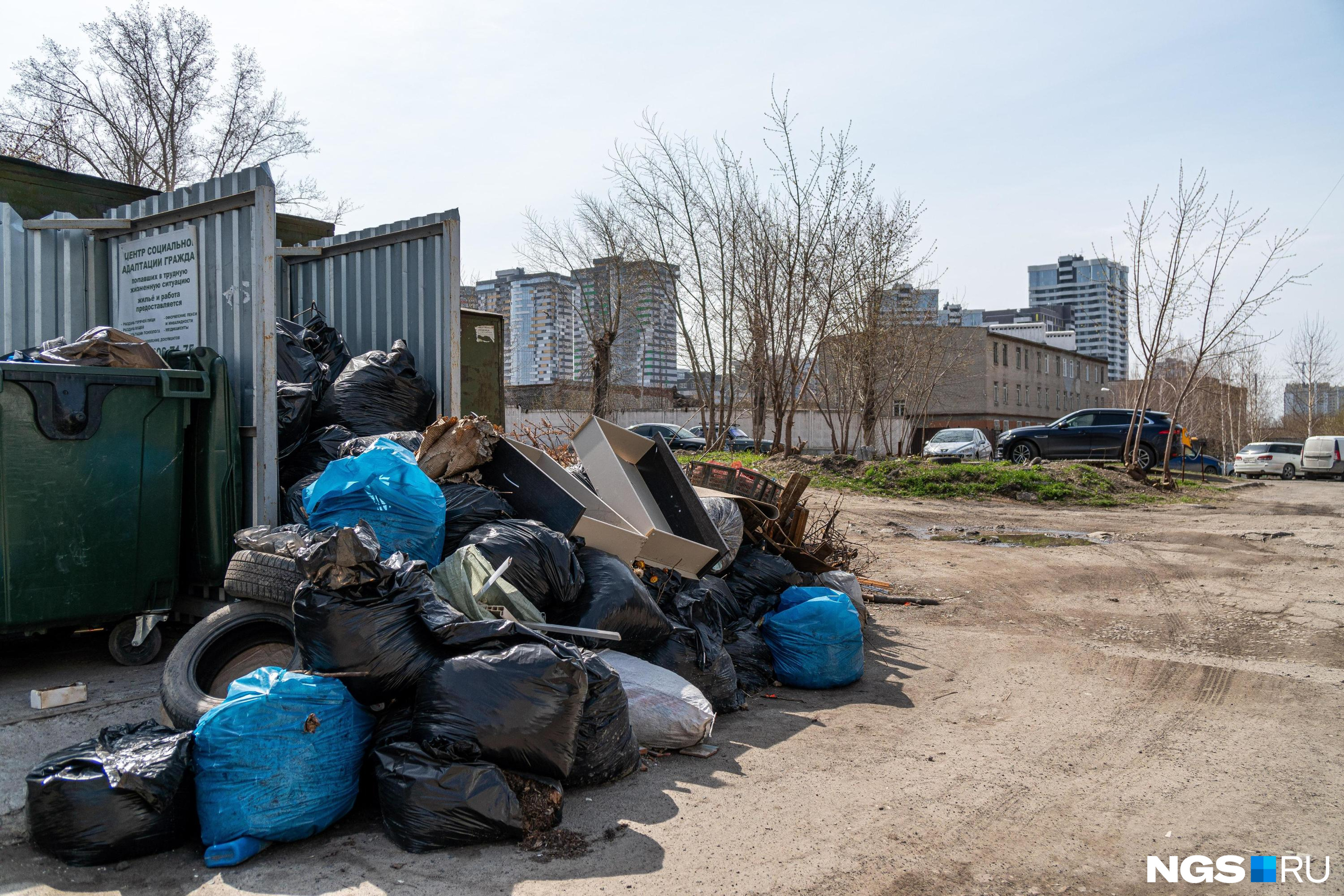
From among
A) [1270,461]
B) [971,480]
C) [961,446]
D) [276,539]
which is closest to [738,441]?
[961,446]

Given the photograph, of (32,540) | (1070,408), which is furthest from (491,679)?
(1070,408)

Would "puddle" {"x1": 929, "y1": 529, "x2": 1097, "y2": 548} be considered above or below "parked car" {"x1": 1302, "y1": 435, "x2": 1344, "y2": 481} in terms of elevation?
below

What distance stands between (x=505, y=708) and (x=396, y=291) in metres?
3.91

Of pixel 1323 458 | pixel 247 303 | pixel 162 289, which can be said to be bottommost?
pixel 1323 458

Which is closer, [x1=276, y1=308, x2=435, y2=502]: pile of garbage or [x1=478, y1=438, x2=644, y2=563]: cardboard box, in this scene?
[x1=478, y1=438, x2=644, y2=563]: cardboard box

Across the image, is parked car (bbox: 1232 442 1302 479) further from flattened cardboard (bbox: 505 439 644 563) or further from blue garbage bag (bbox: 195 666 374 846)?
blue garbage bag (bbox: 195 666 374 846)

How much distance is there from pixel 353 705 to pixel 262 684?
29 centimetres

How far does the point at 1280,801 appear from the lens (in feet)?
10.3

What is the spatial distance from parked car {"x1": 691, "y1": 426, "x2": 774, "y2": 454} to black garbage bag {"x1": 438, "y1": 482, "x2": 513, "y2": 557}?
15972 mm

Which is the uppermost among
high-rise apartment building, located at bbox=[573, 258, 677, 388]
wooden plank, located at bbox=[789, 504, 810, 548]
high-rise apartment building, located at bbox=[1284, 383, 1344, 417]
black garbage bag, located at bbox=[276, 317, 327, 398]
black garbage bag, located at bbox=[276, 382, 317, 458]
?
high-rise apartment building, located at bbox=[573, 258, 677, 388]

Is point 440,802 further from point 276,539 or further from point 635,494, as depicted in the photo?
point 635,494

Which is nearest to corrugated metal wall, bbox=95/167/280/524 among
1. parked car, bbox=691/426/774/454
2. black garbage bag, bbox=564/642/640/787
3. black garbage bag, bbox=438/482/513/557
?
black garbage bag, bbox=438/482/513/557

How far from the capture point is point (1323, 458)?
82.9 feet

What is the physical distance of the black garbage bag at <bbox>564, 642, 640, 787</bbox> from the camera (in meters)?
3.05
